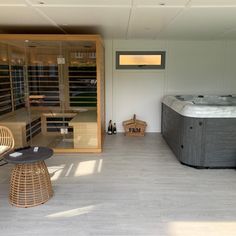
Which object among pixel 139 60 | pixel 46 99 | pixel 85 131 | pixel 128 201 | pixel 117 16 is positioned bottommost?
pixel 128 201

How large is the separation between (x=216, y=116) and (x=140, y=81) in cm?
250

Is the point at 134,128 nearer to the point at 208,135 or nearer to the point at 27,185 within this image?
the point at 208,135

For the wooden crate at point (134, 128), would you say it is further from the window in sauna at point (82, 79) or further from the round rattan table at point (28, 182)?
the round rattan table at point (28, 182)

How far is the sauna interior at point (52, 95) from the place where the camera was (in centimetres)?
410

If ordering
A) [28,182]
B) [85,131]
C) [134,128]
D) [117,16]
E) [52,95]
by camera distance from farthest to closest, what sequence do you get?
1. [134,128]
2. [52,95]
3. [85,131]
4. [117,16]
5. [28,182]

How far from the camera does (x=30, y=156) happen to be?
2.57 meters

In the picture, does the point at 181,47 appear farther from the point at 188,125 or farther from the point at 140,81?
the point at 188,125

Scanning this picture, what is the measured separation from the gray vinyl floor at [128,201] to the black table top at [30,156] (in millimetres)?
500

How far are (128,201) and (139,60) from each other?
12.0 feet

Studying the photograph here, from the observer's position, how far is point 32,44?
156 inches

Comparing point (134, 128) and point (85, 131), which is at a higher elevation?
point (85, 131)

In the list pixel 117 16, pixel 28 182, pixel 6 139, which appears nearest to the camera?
pixel 28 182

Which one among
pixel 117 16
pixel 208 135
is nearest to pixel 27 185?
pixel 117 16

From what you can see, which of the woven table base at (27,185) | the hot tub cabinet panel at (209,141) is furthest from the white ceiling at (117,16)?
the woven table base at (27,185)
